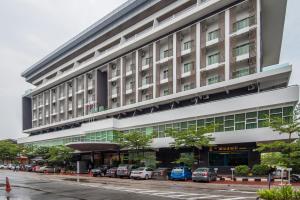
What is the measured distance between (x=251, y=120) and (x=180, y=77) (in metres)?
17.7

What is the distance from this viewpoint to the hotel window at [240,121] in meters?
46.6

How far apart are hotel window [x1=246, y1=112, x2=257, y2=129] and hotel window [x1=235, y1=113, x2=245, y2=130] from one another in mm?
626

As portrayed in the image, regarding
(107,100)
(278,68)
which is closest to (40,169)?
(107,100)

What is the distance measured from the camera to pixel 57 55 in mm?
101062

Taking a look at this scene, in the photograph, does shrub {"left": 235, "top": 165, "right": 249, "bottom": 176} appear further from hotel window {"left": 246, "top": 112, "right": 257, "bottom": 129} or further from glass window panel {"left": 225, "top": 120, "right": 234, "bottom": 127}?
glass window panel {"left": 225, "top": 120, "right": 234, "bottom": 127}


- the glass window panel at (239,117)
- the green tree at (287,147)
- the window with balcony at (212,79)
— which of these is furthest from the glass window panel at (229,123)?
the green tree at (287,147)

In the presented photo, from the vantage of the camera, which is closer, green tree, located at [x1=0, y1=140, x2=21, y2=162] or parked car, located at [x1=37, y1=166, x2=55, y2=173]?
parked car, located at [x1=37, y1=166, x2=55, y2=173]

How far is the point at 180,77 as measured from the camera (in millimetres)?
60312

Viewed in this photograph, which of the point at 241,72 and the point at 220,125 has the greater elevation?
the point at 241,72

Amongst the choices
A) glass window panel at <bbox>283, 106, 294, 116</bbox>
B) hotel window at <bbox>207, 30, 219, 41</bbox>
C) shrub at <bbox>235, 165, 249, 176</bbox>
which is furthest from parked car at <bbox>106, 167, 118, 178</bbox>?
hotel window at <bbox>207, 30, 219, 41</bbox>

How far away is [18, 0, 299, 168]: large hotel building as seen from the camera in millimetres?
47219

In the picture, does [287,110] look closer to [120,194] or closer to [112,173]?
[112,173]

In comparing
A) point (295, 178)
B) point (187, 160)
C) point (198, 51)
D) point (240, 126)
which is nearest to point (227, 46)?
point (198, 51)

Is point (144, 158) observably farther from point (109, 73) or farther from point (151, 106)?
point (109, 73)
